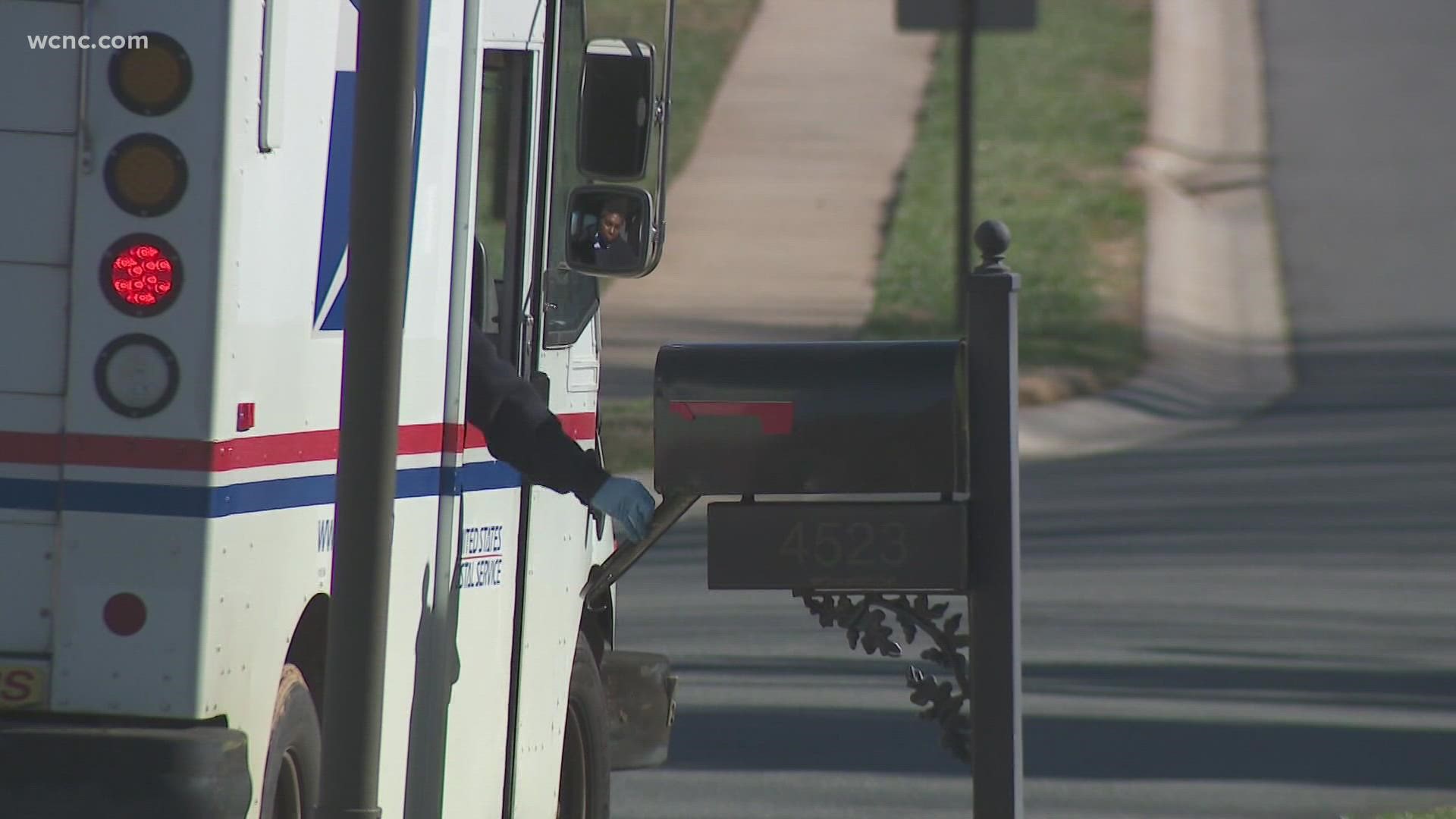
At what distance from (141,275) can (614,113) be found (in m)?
1.64

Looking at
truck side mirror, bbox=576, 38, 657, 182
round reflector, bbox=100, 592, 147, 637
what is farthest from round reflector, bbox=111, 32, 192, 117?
truck side mirror, bbox=576, 38, 657, 182

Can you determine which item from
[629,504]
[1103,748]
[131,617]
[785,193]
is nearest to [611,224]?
[629,504]

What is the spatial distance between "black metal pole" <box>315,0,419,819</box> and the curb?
42.3ft

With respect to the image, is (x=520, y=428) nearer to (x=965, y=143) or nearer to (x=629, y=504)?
(x=629, y=504)

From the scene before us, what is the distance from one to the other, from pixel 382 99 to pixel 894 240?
22.9 metres

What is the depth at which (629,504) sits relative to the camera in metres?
4.77

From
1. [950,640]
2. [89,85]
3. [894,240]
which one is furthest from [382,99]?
[894,240]

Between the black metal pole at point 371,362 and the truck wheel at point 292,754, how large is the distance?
0.62 metres

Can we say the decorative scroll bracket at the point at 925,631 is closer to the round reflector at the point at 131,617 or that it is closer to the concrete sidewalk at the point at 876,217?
the round reflector at the point at 131,617

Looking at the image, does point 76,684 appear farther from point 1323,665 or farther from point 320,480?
point 1323,665

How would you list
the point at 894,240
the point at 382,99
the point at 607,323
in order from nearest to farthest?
the point at 382,99 < the point at 607,323 < the point at 894,240

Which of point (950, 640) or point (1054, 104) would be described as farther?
point (1054, 104)

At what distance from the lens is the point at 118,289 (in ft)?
13.6

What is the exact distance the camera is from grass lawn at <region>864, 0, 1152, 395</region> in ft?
72.1
